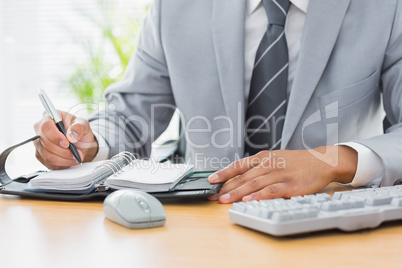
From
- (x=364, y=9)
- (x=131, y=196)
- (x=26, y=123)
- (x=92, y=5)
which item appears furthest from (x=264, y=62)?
(x=26, y=123)

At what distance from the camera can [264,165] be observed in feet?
2.77

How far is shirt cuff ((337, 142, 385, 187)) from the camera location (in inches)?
35.3

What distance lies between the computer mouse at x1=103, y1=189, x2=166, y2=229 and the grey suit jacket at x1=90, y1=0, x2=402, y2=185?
59 cm

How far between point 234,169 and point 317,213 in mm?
275

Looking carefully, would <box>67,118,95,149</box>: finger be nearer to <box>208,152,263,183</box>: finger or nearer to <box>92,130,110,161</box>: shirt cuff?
<box>92,130,110,161</box>: shirt cuff

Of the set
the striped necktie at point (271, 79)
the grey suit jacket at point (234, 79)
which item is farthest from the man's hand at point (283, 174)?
the striped necktie at point (271, 79)

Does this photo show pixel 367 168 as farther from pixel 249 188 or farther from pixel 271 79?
pixel 271 79

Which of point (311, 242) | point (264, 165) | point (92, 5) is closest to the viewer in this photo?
point (311, 242)

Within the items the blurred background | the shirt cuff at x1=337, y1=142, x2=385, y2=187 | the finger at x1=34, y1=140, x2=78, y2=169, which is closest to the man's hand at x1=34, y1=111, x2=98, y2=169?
the finger at x1=34, y1=140, x2=78, y2=169

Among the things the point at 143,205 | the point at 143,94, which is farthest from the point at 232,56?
the point at 143,205

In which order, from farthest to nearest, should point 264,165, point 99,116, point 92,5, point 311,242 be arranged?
1. point 92,5
2. point 99,116
3. point 264,165
4. point 311,242

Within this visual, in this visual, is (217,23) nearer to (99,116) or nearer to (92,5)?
(99,116)

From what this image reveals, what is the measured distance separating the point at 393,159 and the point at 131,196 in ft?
1.81

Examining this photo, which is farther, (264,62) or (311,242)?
(264,62)
